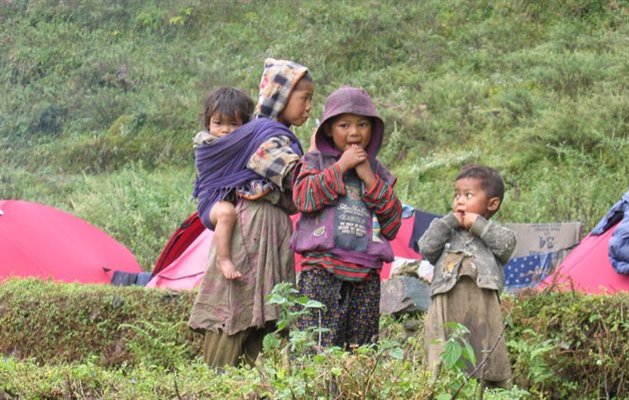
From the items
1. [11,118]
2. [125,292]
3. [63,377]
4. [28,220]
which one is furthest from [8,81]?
[63,377]

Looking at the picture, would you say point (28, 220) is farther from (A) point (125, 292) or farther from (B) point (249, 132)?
(B) point (249, 132)

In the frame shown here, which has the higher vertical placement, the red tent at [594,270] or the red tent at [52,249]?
the red tent at [594,270]

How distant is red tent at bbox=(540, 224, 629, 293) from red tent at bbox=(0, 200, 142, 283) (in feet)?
12.0

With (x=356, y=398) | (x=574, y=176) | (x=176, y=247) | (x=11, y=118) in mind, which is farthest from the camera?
(x=11, y=118)

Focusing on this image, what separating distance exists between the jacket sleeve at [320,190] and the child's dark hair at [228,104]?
66 centimetres

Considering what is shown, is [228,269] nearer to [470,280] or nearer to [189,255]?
[470,280]

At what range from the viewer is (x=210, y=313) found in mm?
5145

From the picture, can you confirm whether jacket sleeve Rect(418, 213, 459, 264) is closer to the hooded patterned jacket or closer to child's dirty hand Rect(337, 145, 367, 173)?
the hooded patterned jacket

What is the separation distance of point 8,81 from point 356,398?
710 inches

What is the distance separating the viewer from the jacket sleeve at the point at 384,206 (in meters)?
4.95

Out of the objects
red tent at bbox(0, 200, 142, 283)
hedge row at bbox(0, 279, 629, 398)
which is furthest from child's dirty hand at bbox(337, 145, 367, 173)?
red tent at bbox(0, 200, 142, 283)

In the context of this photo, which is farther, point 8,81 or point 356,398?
point 8,81

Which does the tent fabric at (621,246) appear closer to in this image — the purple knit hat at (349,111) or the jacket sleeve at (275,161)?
the purple knit hat at (349,111)

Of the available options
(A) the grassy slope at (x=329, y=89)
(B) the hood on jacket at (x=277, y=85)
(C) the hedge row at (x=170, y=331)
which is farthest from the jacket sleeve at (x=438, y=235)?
(A) the grassy slope at (x=329, y=89)
